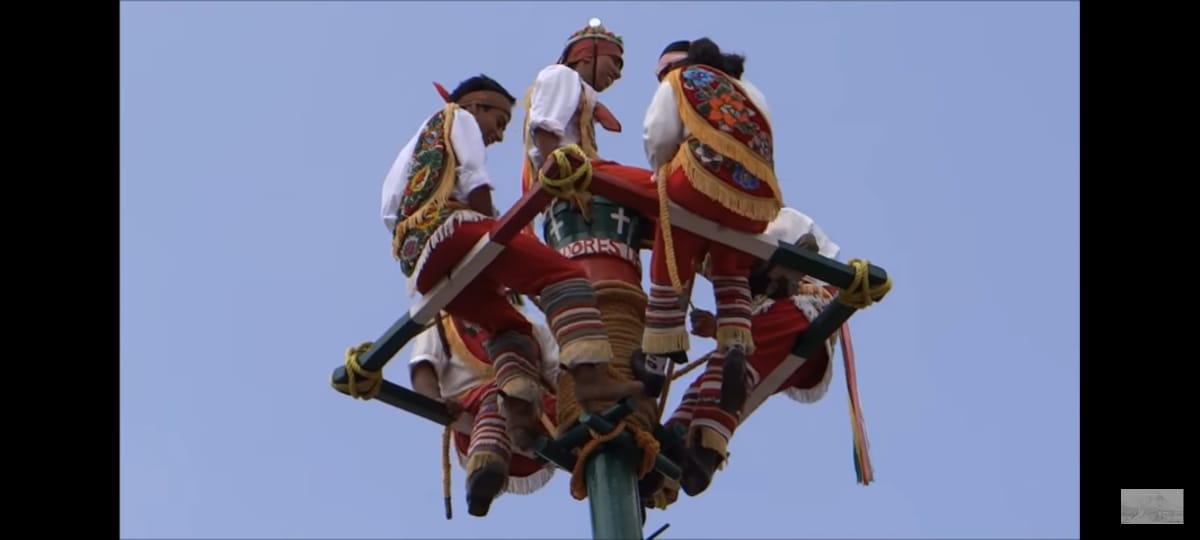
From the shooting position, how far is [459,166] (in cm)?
1180

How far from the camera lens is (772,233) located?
12.2m

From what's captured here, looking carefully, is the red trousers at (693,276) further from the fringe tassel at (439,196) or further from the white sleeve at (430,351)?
the white sleeve at (430,351)

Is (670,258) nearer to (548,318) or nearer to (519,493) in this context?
(548,318)

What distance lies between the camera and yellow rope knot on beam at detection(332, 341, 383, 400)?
1184 centimetres

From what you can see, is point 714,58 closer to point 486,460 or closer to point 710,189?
point 710,189

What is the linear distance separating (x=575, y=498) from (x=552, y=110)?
2.00m

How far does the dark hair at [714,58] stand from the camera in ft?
39.9

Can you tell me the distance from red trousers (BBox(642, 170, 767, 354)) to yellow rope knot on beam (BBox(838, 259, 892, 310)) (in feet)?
1.61

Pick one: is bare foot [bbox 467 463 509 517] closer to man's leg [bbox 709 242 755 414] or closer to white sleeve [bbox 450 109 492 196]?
man's leg [bbox 709 242 755 414]

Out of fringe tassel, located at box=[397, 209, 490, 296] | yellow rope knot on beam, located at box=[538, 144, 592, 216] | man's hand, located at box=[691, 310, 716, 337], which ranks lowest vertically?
man's hand, located at box=[691, 310, 716, 337]

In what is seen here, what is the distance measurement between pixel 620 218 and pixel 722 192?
2.50 feet

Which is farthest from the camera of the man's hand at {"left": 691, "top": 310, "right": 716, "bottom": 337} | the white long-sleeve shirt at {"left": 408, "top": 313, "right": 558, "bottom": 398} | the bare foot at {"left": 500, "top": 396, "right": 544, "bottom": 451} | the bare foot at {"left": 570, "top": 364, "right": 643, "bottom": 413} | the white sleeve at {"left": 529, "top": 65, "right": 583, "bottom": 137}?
the white long-sleeve shirt at {"left": 408, "top": 313, "right": 558, "bottom": 398}

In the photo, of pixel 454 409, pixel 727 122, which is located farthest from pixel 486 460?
pixel 727 122

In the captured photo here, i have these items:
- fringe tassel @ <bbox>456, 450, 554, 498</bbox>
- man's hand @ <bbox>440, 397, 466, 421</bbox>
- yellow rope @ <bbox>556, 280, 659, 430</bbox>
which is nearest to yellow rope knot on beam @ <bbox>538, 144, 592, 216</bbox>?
yellow rope @ <bbox>556, 280, 659, 430</bbox>
